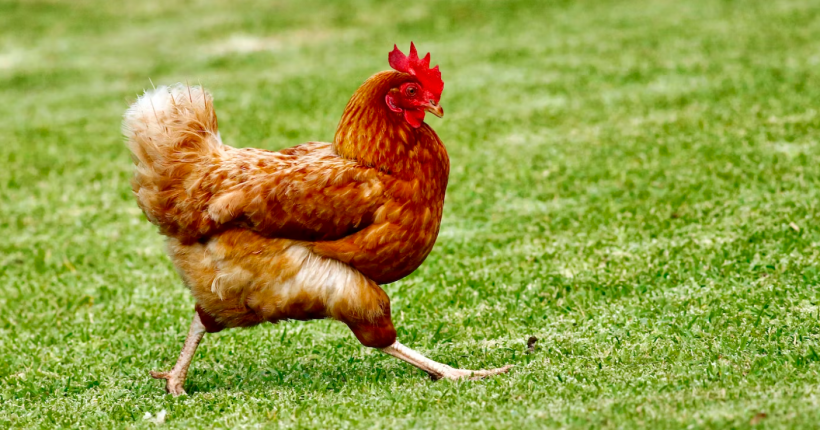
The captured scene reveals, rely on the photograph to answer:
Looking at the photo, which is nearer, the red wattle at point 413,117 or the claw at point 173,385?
the red wattle at point 413,117

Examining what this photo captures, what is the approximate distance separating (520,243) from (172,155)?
3063 mm

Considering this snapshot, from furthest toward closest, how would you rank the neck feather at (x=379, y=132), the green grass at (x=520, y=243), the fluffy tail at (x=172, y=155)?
1. the fluffy tail at (x=172, y=155)
2. the neck feather at (x=379, y=132)
3. the green grass at (x=520, y=243)

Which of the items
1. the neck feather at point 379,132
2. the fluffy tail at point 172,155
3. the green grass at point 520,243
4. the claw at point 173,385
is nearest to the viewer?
the green grass at point 520,243

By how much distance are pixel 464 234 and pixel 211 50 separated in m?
9.21

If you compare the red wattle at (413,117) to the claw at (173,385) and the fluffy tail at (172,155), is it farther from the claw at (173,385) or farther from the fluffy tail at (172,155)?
the claw at (173,385)

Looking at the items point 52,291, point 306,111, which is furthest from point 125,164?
point 52,291

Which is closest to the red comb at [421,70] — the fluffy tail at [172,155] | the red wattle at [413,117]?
the red wattle at [413,117]

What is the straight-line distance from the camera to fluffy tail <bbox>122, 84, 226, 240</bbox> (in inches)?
186

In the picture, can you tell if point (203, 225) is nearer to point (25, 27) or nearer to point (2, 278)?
point (2, 278)

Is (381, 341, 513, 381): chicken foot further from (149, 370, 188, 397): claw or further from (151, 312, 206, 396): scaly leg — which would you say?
(149, 370, 188, 397): claw

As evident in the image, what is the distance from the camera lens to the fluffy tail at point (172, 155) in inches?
186

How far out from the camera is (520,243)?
7016 mm

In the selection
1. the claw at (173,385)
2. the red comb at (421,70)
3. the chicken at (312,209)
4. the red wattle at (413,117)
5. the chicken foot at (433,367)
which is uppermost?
the red comb at (421,70)

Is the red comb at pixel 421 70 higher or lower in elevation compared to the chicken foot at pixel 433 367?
higher
